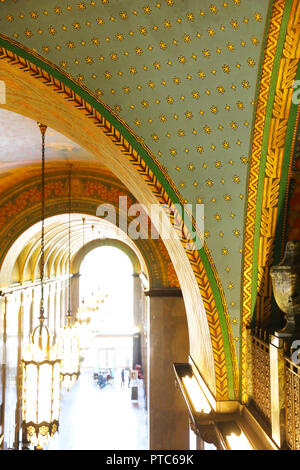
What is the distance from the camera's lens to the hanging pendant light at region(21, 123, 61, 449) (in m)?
3.85

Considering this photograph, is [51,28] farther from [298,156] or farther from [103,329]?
[103,329]

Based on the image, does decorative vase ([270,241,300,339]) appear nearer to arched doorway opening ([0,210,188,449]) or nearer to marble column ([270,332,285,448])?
marble column ([270,332,285,448])

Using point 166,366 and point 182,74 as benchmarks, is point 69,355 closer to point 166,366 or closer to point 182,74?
point 166,366

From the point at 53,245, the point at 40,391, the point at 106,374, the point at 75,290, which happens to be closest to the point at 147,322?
the point at 53,245

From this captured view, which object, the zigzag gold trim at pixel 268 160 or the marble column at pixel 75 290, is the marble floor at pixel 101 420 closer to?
the marble column at pixel 75 290

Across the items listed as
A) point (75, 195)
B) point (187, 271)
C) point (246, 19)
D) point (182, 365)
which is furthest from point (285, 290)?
point (75, 195)

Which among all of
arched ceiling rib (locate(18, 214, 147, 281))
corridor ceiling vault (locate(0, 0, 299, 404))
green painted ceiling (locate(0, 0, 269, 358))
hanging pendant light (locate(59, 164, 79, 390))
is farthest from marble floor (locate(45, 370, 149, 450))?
green painted ceiling (locate(0, 0, 269, 358))

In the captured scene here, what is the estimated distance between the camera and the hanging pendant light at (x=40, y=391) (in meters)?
3.85

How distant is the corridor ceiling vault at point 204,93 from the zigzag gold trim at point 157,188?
1 cm

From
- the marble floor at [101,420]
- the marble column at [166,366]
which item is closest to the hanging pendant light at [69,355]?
the marble column at [166,366]

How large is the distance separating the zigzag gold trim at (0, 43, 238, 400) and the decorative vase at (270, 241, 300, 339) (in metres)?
0.77

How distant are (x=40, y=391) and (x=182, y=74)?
124 inches

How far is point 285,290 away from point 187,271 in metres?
1.19

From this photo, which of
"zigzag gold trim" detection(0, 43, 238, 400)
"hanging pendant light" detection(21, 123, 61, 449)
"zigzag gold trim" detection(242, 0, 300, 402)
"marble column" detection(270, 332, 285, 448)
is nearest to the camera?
"marble column" detection(270, 332, 285, 448)
